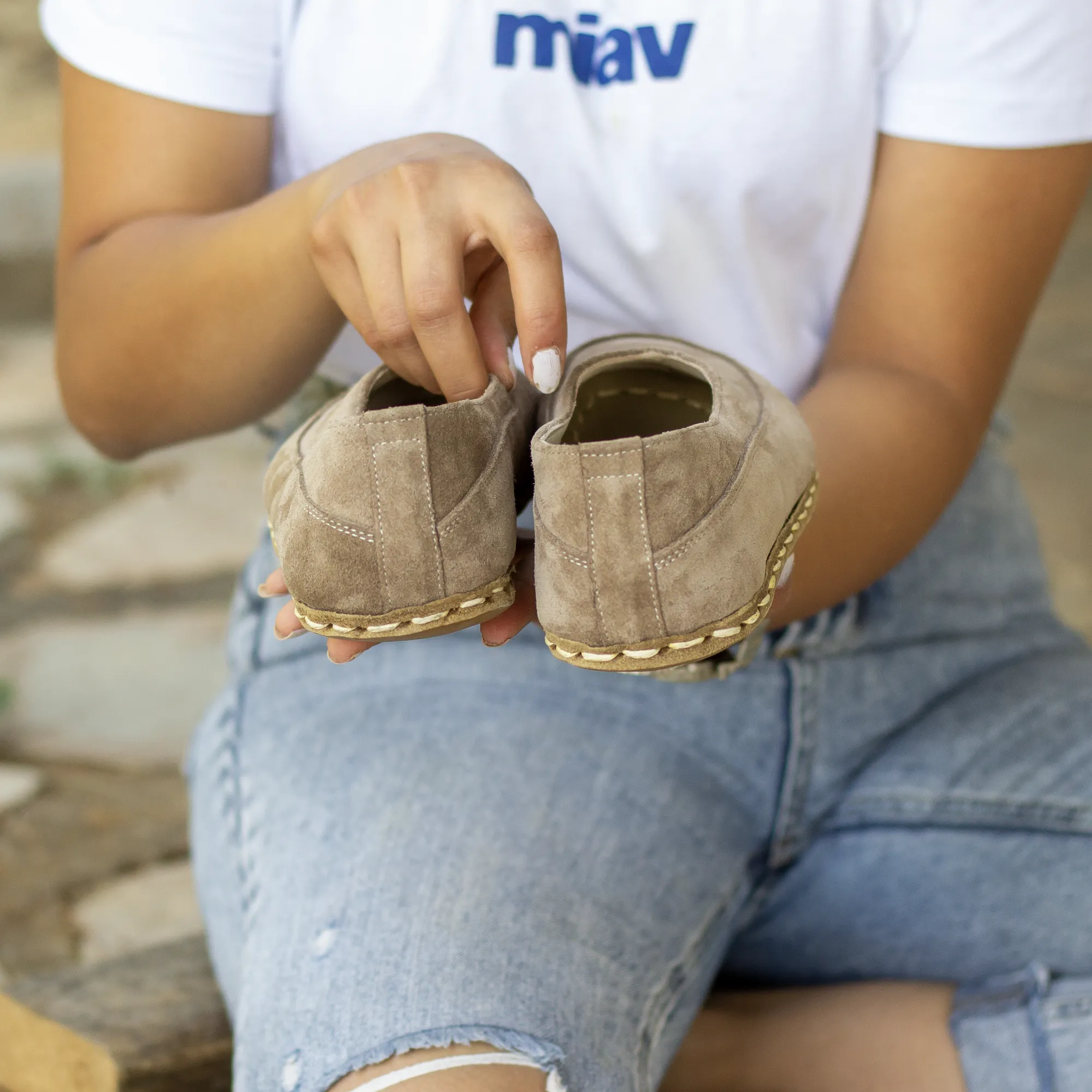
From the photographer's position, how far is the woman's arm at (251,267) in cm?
57

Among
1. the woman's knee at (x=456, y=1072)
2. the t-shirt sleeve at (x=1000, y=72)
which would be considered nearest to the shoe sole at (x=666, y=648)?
the woman's knee at (x=456, y=1072)

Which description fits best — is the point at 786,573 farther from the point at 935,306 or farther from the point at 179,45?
the point at 179,45

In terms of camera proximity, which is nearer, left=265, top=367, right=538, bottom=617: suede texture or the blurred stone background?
left=265, top=367, right=538, bottom=617: suede texture

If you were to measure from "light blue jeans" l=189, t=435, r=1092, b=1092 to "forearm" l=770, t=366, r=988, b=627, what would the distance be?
2.7 inches

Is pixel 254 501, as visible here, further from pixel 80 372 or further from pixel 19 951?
pixel 80 372

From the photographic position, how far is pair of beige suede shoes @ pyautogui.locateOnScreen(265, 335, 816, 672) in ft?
1.78

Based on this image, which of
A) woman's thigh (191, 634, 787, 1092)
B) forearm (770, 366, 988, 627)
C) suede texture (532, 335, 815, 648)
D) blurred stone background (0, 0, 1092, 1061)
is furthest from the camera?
blurred stone background (0, 0, 1092, 1061)

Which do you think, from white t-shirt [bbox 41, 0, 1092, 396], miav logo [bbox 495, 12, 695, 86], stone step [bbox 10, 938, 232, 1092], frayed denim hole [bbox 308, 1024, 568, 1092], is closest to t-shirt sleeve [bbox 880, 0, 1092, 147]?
white t-shirt [bbox 41, 0, 1092, 396]

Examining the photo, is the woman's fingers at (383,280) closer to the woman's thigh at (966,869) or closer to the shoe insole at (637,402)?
the shoe insole at (637,402)

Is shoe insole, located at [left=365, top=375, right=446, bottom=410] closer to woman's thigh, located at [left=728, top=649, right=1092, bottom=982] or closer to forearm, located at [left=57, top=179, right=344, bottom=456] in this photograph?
forearm, located at [left=57, top=179, right=344, bottom=456]

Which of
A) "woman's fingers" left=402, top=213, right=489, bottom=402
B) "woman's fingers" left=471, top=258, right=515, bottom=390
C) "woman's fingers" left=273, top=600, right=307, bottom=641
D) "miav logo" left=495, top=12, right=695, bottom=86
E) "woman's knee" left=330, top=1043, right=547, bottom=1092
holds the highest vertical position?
"miav logo" left=495, top=12, right=695, bottom=86

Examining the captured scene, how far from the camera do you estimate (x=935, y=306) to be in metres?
0.88

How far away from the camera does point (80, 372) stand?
33.8 inches

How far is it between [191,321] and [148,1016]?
48 cm
